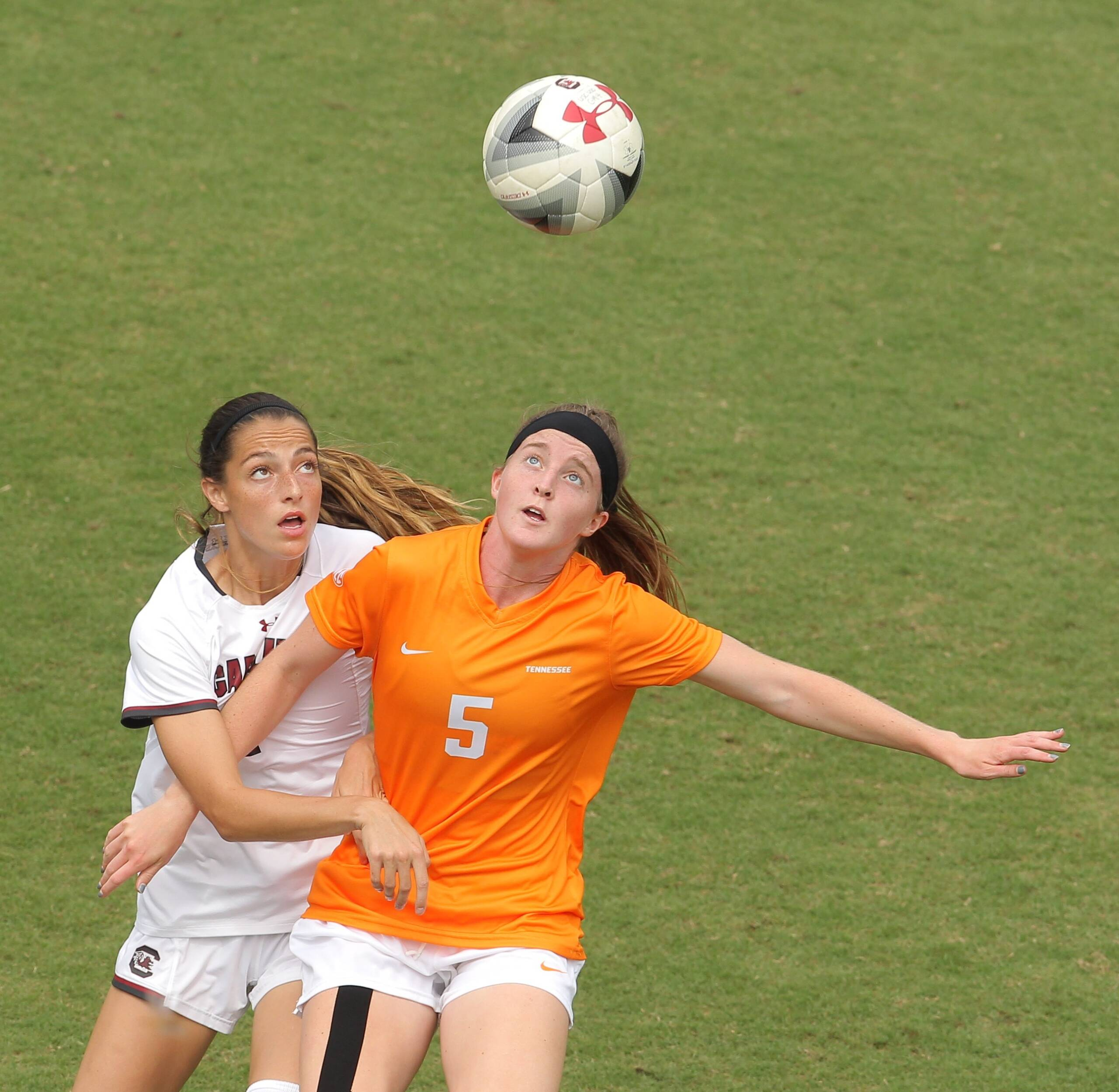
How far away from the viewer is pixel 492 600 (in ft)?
11.9

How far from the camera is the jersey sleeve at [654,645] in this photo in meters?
3.60

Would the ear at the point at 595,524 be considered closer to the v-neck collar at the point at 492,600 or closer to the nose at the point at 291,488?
the v-neck collar at the point at 492,600

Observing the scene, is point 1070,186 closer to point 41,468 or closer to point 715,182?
point 715,182

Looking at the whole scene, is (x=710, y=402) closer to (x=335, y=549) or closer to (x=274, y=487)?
(x=335, y=549)

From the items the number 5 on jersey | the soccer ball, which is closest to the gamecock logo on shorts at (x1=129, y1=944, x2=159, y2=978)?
the number 5 on jersey

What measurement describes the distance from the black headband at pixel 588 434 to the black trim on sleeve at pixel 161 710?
93 cm

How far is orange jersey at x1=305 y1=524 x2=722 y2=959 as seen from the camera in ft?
11.6

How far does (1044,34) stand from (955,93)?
108cm

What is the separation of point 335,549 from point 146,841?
0.87 meters

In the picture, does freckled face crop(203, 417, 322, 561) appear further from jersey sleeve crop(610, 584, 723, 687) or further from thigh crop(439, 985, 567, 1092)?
thigh crop(439, 985, 567, 1092)

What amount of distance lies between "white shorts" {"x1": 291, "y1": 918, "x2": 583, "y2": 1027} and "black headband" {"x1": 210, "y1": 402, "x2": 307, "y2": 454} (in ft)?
3.93

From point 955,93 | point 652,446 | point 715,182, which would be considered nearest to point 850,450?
point 652,446

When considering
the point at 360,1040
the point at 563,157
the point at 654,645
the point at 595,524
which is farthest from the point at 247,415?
the point at 563,157

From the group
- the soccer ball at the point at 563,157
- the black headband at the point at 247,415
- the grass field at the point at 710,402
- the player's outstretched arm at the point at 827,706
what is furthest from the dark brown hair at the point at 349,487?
the grass field at the point at 710,402
